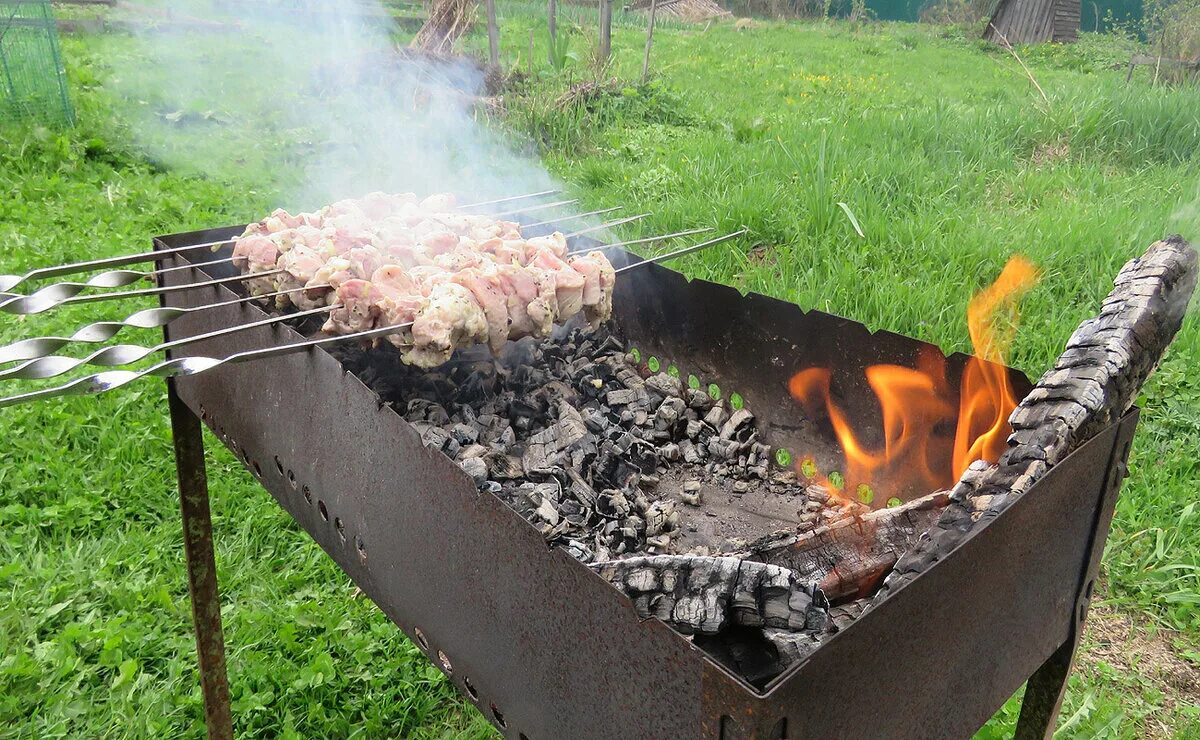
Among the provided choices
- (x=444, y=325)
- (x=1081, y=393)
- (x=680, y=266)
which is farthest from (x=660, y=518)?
(x=680, y=266)

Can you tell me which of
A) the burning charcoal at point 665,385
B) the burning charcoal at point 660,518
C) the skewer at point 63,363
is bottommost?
the burning charcoal at point 660,518

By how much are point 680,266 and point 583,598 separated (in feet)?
12.7

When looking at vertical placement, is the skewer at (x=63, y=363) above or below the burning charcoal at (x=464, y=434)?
above

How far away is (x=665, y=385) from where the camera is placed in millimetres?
2605

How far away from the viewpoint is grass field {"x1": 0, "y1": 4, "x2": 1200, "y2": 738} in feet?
9.50

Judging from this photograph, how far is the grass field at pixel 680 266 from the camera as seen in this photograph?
9.50ft

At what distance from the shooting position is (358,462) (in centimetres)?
171

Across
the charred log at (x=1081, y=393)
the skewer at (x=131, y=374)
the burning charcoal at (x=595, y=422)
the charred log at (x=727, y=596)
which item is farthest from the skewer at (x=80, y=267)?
the charred log at (x=1081, y=393)

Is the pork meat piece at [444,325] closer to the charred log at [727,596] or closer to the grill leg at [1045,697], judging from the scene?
the charred log at [727,596]

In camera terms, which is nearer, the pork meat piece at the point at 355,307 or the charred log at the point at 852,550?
the charred log at the point at 852,550

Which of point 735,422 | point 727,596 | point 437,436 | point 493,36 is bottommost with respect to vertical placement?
point 735,422

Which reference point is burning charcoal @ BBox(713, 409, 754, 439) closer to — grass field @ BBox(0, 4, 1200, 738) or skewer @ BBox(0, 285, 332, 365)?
grass field @ BBox(0, 4, 1200, 738)

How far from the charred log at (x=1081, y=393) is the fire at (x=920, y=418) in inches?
9.4

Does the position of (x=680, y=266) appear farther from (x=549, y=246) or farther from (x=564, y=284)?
(x=564, y=284)
